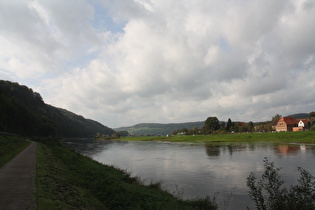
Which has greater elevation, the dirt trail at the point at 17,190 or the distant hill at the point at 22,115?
the distant hill at the point at 22,115

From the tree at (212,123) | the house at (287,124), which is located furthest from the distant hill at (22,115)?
the house at (287,124)

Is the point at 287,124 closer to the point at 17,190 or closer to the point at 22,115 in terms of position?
the point at 22,115

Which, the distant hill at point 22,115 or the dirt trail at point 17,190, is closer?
the dirt trail at point 17,190

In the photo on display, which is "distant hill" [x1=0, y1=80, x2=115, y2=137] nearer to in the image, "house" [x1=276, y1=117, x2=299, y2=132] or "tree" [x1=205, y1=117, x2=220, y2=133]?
A: "tree" [x1=205, y1=117, x2=220, y2=133]

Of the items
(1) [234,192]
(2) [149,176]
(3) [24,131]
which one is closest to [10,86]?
(3) [24,131]

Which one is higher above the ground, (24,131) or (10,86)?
(10,86)

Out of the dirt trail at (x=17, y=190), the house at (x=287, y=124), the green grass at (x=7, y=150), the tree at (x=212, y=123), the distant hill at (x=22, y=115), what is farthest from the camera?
the tree at (x=212, y=123)

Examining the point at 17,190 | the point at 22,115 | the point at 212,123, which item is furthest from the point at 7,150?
the point at 212,123

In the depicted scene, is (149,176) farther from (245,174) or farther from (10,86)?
(10,86)

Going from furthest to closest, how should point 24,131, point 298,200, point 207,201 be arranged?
1. point 24,131
2. point 207,201
3. point 298,200

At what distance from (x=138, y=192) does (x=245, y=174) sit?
1509 cm

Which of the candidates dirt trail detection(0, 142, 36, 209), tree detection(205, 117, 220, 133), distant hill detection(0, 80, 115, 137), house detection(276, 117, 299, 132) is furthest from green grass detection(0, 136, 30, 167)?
house detection(276, 117, 299, 132)

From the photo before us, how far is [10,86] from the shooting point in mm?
162750

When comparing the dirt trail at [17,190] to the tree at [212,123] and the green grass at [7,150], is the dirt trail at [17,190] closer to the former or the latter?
the green grass at [7,150]
